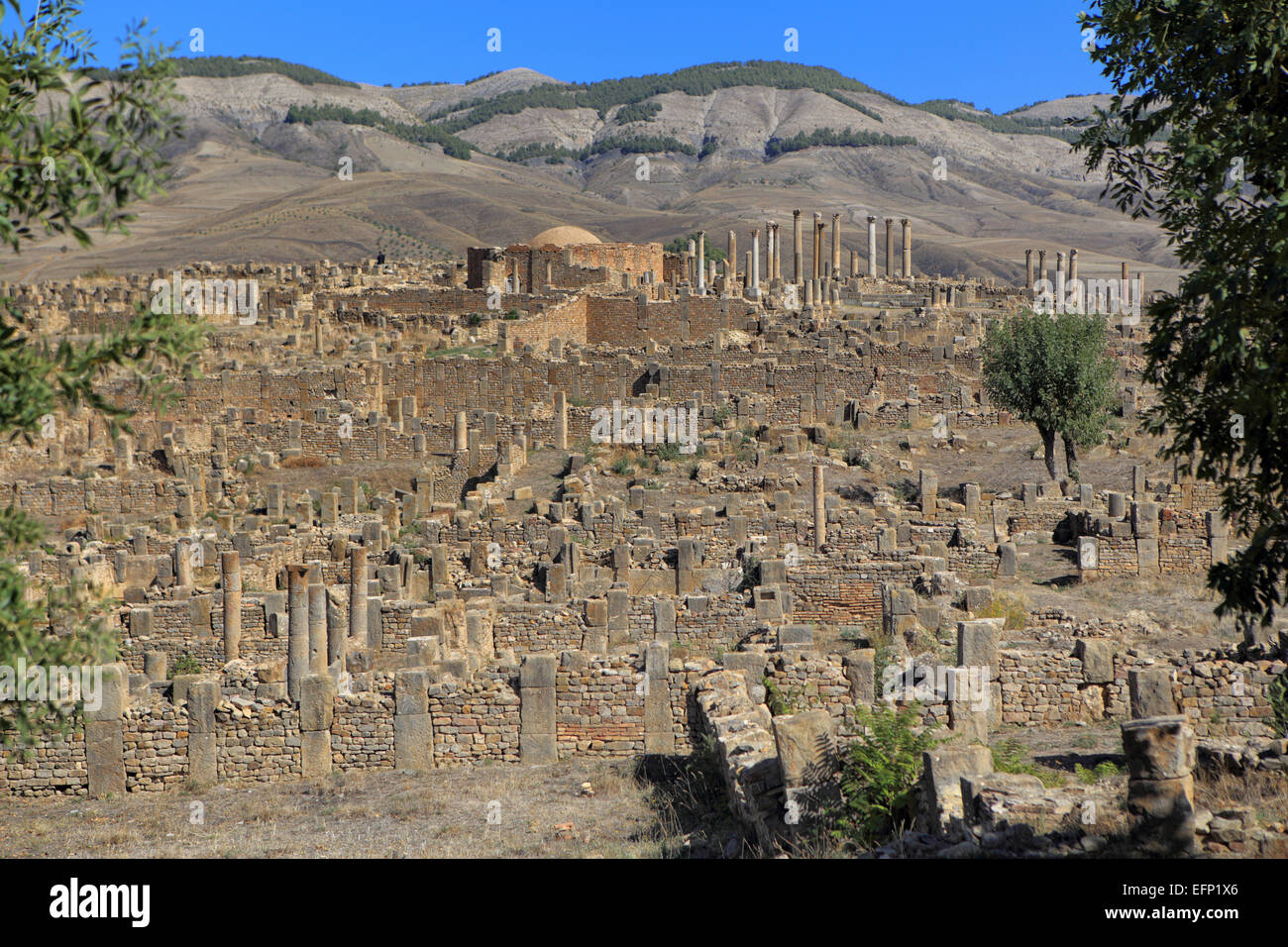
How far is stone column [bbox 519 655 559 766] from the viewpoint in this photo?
14422 millimetres

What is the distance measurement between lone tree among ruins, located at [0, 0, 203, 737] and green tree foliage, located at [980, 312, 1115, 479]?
90.4ft

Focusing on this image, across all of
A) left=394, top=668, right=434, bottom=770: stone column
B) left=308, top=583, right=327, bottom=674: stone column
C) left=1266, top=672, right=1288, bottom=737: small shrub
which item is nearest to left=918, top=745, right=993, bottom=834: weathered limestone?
left=1266, top=672, right=1288, bottom=737: small shrub

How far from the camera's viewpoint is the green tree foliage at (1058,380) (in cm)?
3450

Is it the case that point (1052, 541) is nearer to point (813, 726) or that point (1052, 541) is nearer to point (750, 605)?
point (750, 605)

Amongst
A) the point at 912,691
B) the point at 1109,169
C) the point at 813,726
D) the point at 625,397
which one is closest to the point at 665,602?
the point at 912,691

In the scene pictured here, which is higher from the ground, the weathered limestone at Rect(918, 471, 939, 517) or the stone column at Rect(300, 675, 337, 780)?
the weathered limestone at Rect(918, 471, 939, 517)

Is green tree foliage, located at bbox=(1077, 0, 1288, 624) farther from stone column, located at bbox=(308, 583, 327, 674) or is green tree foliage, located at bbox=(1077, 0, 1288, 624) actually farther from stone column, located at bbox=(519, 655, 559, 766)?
stone column, located at bbox=(308, 583, 327, 674)

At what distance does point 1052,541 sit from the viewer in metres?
25.9

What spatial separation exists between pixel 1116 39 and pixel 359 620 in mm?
13273

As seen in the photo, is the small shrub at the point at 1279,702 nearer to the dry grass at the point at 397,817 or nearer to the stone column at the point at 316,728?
the dry grass at the point at 397,817

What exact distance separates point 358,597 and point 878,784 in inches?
458

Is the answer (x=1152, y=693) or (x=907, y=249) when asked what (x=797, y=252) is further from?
(x=1152, y=693)

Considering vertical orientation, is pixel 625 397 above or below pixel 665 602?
above

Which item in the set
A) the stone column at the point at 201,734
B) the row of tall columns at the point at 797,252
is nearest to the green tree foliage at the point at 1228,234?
the stone column at the point at 201,734
